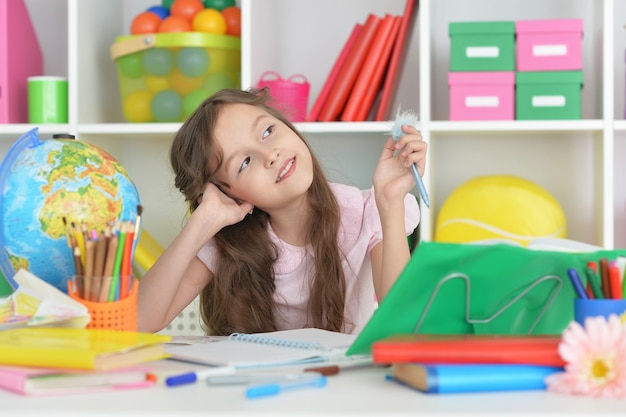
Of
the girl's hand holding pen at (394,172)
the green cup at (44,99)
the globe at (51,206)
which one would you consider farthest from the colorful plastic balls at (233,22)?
the globe at (51,206)

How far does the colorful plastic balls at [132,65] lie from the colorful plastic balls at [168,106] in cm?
11

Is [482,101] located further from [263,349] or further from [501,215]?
[263,349]

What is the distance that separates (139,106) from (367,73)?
66 centimetres

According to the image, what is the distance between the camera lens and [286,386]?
0.75m

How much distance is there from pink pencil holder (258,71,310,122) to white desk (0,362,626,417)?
1.72m

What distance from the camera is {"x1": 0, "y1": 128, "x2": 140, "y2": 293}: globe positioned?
120 centimetres

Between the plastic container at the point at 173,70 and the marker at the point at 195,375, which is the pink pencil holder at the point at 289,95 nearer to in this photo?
the plastic container at the point at 173,70

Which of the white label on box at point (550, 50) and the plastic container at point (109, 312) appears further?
the white label on box at point (550, 50)

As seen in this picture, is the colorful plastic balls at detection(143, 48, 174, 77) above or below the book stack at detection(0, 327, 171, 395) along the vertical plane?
above

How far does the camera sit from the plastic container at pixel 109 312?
100cm

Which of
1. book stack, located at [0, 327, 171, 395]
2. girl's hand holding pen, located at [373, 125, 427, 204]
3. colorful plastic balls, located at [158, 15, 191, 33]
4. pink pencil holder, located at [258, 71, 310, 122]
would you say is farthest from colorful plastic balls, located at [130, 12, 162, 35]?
book stack, located at [0, 327, 171, 395]

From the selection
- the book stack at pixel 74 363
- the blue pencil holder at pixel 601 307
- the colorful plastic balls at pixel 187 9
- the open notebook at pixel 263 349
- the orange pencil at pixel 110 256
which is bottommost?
the open notebook at pixel 263 349

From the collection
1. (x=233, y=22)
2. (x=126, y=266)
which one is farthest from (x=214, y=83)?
(x=126, y=266)

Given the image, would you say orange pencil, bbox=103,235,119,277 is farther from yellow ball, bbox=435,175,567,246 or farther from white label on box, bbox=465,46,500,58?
white label on box, bbox=465,46,500,58
